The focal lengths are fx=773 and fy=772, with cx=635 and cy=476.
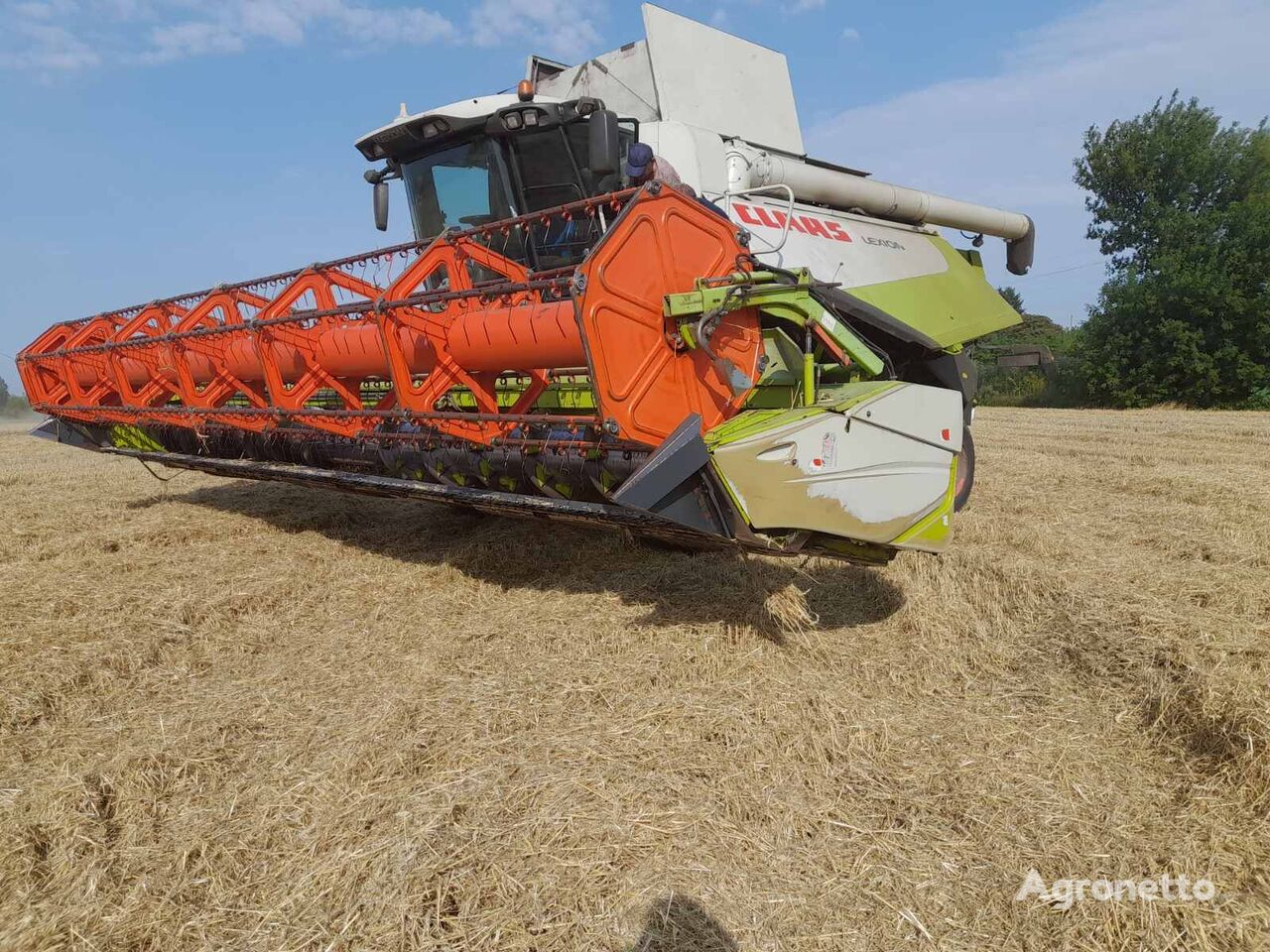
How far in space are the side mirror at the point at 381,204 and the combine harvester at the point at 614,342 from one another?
0.06ft

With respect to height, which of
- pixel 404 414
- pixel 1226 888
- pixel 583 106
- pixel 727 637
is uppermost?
pixel 583 106

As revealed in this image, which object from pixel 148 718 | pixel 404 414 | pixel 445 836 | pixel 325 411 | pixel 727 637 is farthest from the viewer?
pixel 325 411

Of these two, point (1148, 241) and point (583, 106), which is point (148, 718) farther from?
point (1148, 241)

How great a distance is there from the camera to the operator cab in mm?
4070

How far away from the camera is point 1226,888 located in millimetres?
1725

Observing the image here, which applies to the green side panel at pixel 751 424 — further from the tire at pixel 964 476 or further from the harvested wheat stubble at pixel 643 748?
the tire at pixel 964 476

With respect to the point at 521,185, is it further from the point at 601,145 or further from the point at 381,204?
the point at 381,204

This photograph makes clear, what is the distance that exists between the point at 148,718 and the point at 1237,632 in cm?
375

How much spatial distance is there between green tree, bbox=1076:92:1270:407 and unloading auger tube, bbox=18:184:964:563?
18.5m

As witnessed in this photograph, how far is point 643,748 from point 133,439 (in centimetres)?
524

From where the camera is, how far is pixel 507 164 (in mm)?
4340

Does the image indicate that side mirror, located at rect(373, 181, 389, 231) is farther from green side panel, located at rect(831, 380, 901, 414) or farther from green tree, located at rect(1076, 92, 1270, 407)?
green tree, located at rect(1076, 92, 1270, 407)

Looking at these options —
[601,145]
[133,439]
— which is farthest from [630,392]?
[133,439]

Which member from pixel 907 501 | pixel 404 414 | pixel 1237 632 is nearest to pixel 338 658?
pixel 404 414
